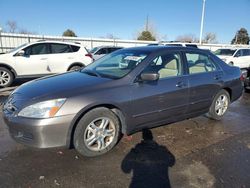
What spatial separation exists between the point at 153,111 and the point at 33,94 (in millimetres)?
1826

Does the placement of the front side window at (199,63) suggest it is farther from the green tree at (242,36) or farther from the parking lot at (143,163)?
the green tree at (242,36)

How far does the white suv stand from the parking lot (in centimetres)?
444

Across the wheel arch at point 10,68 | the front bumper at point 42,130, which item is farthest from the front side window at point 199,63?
the wheel arch at point 10,68

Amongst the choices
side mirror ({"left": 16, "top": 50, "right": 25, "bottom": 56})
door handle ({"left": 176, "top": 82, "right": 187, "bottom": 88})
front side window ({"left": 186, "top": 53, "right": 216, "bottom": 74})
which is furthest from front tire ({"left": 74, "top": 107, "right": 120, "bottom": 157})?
side mirror ({"left": 16, "top": 50, "right": 25, "bottom": 56})

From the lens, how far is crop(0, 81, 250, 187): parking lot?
2799 millimetres

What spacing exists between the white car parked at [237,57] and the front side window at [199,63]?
12.2m

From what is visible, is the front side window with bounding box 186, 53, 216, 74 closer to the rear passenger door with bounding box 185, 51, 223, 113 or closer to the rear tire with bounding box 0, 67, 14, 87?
the rear passenger door with bounding box 185, 51, 223, 113

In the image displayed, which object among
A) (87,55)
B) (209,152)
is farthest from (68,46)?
(209,152)

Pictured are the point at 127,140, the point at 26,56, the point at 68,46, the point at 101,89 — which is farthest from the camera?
the point at 68,46

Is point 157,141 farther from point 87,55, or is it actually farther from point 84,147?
point 87,55

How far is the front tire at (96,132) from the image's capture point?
3.21 meters

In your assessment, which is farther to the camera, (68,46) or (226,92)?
(68,46)

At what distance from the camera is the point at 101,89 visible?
3330 millimetres

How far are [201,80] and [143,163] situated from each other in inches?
82.3
